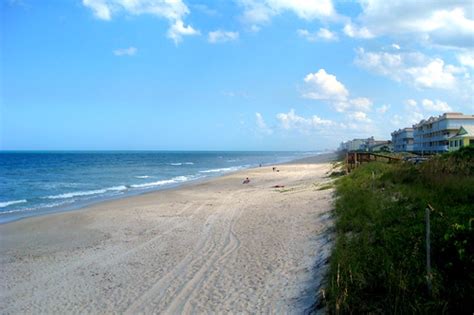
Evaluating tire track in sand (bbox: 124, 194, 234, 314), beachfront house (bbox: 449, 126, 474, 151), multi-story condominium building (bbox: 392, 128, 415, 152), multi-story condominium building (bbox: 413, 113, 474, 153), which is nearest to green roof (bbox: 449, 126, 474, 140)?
beachfront house (bbox: 449, 126, 474, 151)

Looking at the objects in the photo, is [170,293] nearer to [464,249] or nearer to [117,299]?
[117,299]

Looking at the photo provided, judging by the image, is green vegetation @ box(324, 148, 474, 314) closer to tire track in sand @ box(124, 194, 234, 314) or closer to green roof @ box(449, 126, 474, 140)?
tire track in sand @ box(124, 194, 234, 314)

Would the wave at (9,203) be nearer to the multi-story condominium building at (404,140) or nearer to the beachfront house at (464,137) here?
the beachfront house at (464,137)

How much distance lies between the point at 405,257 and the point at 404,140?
287 feet

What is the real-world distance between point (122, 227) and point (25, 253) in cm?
348

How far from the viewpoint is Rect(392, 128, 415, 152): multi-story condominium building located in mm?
82075

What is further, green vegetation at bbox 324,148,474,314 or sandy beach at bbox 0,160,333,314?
sandy beach at bbox 0,160,333,314

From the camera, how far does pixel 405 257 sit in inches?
228

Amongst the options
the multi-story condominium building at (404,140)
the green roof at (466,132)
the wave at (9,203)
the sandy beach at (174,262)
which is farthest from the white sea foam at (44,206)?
the multi-story condominium building at (404,140)

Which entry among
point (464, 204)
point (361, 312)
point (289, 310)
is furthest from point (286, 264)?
point (464, 204)

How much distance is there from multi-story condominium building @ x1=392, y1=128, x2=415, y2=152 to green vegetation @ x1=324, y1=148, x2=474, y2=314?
75.7 m

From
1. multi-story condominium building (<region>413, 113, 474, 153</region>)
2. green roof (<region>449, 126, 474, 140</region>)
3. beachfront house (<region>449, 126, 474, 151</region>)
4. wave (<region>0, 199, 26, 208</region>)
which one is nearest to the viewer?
wave (<region>0, 199, 26, 208</region>)

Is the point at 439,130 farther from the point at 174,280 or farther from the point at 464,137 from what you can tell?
the point at 174,280

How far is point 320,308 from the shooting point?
5.47 m
